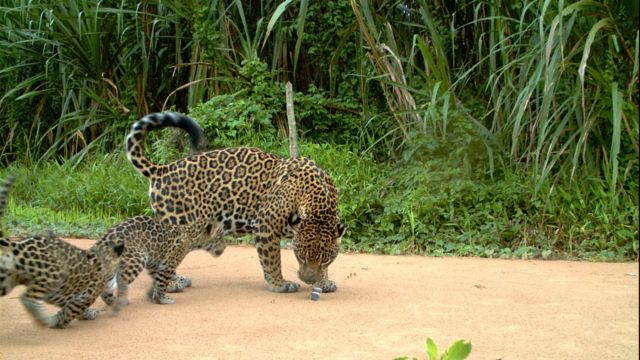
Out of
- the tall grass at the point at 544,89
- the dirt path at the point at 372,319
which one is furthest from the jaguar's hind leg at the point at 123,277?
the tall grass at the point at 544,89

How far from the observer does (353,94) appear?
9.80 meters

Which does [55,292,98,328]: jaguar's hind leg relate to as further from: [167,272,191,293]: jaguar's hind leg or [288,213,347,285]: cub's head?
[288,213,347,285]: cub's head

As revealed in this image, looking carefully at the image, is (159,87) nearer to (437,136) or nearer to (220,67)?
(220,67)

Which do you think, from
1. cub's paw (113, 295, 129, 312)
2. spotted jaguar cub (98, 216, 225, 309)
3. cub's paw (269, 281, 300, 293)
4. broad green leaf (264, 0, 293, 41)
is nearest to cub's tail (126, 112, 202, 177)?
spotted jaguar cub (98, 216, 225, 309)

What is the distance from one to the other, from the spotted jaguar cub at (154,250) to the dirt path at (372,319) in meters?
0.11

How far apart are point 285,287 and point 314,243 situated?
1.44 feet

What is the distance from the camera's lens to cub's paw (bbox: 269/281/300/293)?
18.7ft

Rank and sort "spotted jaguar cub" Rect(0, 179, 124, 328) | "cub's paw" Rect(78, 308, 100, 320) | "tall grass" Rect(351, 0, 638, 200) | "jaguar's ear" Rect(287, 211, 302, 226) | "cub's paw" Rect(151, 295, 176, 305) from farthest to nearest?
"tall grass" Rect(351, 0, 638, 200) → "jaguar's ear" Rect(287, 211, 302, 226) → "cub's paw" Rect(151, 295, 176, 305) → "cub's paw" Rect(78, 308, 100, 320) → "spotted jaguar cub" Rect(0, 179, 124, 328)

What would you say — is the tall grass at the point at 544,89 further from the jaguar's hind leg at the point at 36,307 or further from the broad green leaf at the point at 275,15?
the jaguar's hind leg at the point at 36,307

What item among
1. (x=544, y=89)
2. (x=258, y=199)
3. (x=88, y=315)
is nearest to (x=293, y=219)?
(x=258, y=199)

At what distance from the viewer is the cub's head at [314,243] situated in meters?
5.46

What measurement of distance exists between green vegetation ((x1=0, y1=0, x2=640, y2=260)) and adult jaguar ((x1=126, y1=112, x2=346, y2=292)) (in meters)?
1.68

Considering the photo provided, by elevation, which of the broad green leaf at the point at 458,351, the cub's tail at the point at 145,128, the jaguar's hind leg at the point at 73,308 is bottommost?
the jaguar's hind leg at the point at 73,308

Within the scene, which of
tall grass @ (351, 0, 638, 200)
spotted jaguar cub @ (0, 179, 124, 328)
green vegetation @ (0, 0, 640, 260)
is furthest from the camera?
green vegetation @ (0, 0, 640, 260)
